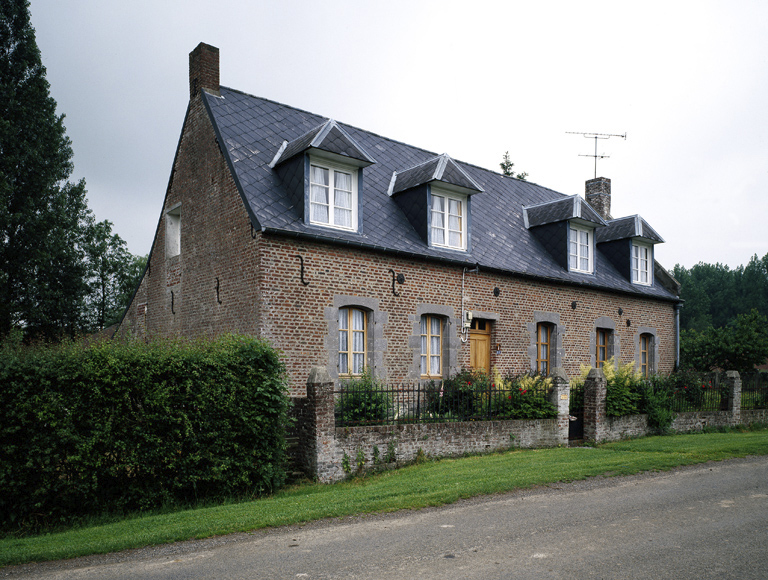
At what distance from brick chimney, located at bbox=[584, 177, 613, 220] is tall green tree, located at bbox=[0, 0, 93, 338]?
20.9 meters

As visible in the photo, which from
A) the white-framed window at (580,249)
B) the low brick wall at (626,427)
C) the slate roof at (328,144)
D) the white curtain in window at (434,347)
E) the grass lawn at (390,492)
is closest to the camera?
the grass lawn at (390,492)

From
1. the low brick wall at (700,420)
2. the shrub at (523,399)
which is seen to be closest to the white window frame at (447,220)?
the shrub at (523,399)

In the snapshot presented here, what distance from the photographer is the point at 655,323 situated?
70.0 feet

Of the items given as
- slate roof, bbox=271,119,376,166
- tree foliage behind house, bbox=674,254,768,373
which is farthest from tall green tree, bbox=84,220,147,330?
tree foliage behind house, bbox=674,254,768,373

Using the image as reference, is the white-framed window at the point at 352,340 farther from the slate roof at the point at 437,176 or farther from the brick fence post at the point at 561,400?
the brick fence post at the point at 561,400

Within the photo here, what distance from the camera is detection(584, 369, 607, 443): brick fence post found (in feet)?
44.4

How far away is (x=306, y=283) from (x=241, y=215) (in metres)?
2.05

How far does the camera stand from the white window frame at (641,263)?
69.5 ft

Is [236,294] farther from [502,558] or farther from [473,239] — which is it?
[502,558]

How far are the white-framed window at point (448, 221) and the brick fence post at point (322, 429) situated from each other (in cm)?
648

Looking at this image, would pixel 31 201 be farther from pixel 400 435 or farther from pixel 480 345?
pixel 400 435

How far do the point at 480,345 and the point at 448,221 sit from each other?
3.40m

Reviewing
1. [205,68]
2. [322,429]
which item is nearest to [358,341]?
[322,429]

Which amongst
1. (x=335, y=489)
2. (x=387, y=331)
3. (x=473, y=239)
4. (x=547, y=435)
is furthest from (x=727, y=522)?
(x=473, y=239)
